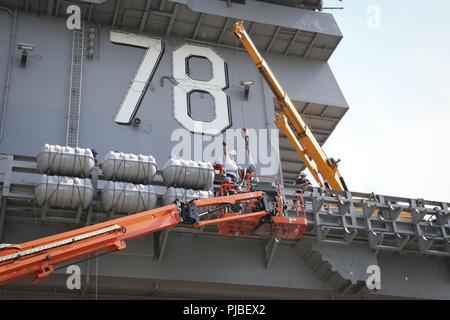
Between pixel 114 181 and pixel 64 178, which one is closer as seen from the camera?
pixel 64 178

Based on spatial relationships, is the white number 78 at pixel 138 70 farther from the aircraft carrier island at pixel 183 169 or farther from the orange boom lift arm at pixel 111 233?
the orange boom lift arm at pixel 111 233

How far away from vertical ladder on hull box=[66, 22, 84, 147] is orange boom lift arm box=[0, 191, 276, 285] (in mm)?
5697

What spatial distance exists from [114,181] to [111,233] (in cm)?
194

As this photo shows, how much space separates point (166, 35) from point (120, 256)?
9436mm

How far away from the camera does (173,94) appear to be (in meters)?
20.5

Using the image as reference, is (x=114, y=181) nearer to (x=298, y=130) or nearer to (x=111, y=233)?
(x=111, y=233)

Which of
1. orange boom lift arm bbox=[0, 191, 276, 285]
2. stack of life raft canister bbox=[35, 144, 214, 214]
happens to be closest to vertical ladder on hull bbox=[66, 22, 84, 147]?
stack of life raft canister bbox=[35, 144, 214, 214]

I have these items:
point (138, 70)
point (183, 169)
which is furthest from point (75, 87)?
point (183, 169)

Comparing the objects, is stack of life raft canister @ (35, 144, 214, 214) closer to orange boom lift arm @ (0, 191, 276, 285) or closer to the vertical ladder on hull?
orange boom lift arm @ (0, 191, 276, 285)

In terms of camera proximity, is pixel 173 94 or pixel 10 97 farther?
pixel 173 94

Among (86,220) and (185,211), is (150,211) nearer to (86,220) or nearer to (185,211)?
(185,211)

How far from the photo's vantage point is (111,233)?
1308cm

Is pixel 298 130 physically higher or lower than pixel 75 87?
lower

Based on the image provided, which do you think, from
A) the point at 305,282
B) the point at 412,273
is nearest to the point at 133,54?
the point at 305,282
